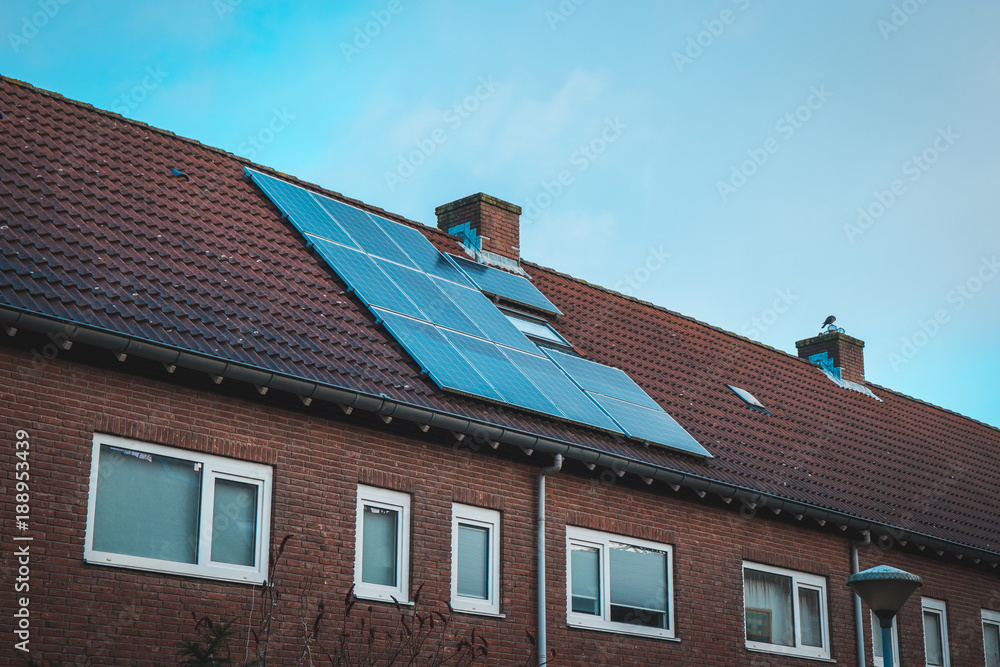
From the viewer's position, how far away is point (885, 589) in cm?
1165

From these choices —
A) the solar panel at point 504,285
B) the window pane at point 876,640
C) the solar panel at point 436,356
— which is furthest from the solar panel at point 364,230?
the window pane at point 876,640

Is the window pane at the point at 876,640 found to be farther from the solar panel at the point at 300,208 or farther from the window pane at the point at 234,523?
the window pane at the point at 234,523

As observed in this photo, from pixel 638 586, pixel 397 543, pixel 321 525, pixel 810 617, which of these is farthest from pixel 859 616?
pixel 321 525

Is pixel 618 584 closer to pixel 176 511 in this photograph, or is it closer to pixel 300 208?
pixel 176 511

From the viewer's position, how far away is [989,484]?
23797 millimetres

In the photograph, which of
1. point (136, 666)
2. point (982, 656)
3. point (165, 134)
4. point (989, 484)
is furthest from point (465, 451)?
point (989, 484)

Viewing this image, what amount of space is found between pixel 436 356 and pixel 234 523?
11.3 feet

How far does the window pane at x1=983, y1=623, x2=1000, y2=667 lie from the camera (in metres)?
20.6

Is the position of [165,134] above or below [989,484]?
above

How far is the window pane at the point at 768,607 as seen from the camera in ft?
55.8

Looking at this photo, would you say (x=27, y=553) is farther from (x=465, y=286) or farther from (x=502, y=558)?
(x=465, y=286)

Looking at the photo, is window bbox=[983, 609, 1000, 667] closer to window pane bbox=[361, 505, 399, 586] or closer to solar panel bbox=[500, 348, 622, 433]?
solar panel bbox=[500, 348, 622, 433]

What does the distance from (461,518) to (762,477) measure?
564cm

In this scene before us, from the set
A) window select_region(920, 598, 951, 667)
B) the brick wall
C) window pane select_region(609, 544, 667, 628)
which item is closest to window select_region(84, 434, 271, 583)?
the brick wall
